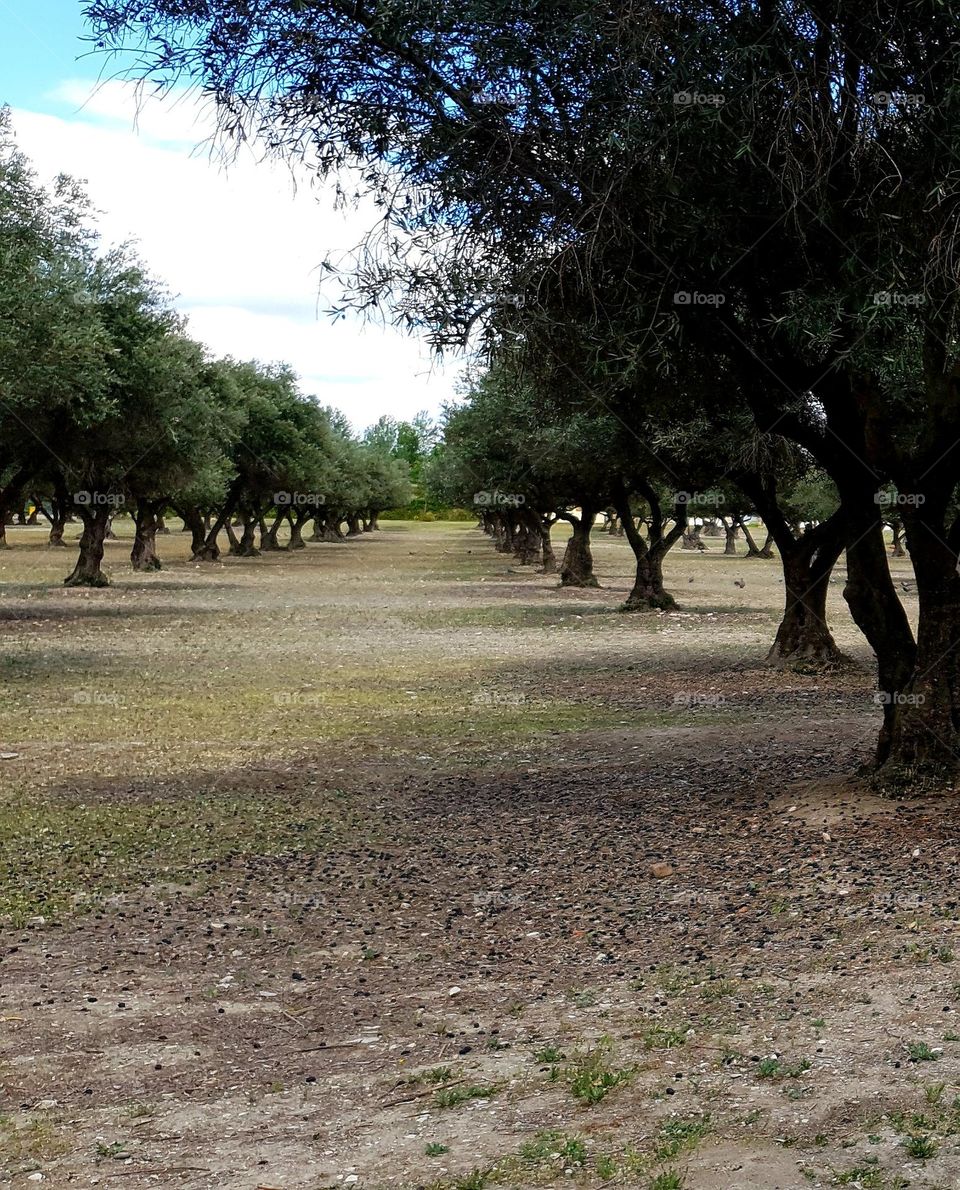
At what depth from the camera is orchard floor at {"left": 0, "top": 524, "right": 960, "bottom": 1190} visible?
514cm

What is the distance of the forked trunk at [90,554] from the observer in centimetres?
4372

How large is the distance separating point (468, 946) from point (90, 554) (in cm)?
3927

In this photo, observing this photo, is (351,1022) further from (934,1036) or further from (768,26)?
(768,26)

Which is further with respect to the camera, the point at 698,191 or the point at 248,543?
the point at 248,543

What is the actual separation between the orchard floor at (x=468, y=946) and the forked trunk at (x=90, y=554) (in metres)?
26.1

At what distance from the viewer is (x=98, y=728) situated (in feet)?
52.1

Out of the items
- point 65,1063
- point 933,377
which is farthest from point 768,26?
point 65,1063

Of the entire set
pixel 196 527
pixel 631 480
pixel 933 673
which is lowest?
pixel 933 673

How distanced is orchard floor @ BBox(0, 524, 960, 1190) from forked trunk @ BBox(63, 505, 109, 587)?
85.5 feet

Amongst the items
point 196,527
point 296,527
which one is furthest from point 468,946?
point 296,527

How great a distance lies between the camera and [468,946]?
802cm

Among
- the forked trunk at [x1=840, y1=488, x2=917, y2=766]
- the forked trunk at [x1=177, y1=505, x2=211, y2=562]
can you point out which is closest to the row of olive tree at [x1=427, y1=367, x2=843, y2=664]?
the forked trunk at [x1=840, y1=488, x2=917, y2=766]

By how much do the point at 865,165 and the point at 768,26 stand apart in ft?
3.93

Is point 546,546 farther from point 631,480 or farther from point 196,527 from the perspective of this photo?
point 631,480
